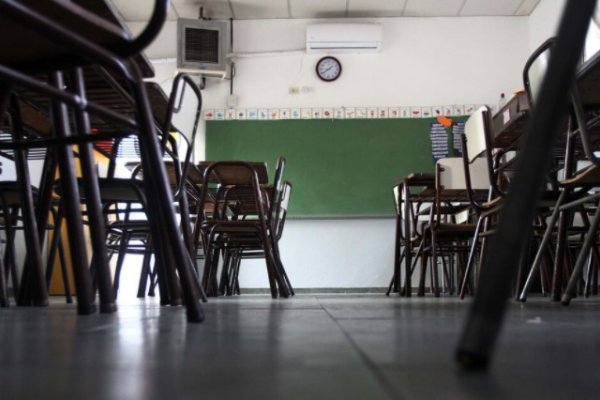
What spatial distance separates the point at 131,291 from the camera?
572cm

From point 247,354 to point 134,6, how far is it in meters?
5.91

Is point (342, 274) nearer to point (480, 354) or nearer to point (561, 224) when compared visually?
point (561, 224)

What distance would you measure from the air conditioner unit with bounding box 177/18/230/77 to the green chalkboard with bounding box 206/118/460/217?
1.91 feet

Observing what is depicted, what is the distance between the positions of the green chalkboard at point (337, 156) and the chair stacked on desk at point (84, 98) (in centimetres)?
444

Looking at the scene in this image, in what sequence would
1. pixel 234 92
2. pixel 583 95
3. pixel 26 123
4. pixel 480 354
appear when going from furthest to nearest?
pixel 234 92 < pixel 26 123 < pixel 583 95 < pixel 480 354

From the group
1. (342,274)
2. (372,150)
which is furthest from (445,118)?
(342,274)

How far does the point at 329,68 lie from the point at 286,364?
588 cm

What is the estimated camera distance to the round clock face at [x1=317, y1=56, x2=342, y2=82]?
20.1 feet

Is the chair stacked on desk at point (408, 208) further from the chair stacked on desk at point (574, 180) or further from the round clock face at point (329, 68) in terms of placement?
the round clock face at point (329, 68)

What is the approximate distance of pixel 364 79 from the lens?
6.14m

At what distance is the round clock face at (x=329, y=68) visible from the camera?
20.1 feet

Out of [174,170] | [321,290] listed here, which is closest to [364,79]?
[321,290]

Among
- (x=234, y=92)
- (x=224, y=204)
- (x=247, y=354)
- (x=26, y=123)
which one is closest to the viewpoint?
(x=247, y=354)

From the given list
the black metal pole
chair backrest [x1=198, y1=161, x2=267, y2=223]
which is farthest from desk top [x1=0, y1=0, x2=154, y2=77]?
chair backrest [x1=198, y1=161, x2=267, y2=223]
